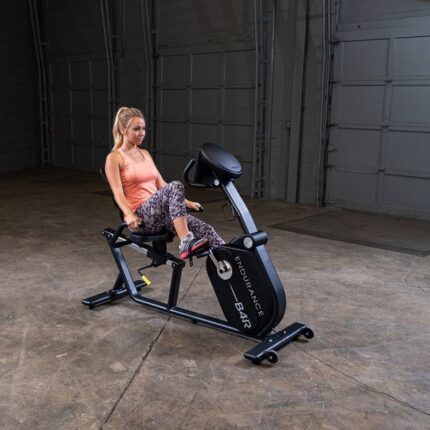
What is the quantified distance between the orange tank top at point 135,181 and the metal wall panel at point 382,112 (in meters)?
3.98

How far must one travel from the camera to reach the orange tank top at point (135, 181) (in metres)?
3.16

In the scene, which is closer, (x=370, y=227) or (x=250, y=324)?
(x=250, y=324)

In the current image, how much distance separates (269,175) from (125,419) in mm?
5565

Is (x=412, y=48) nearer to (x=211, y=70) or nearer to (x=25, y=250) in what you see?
(x=211, y=70)

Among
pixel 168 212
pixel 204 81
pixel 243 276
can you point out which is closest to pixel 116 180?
pixel 168 212

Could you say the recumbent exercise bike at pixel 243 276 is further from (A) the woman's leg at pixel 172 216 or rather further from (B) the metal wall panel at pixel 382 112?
(B) the metal wall panel at pixel 382 112

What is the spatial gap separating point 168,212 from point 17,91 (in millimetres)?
8390

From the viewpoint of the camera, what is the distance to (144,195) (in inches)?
126

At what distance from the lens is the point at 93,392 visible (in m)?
2.35

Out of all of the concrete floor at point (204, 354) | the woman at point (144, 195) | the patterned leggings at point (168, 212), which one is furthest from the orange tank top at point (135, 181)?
the concrete floor at point (204, 354)

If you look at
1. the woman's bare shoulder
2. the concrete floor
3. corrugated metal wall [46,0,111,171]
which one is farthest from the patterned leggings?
corrugated metal wall [46,0,111,171]

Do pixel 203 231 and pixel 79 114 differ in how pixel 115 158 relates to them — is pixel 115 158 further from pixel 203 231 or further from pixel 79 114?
pixel 79 114

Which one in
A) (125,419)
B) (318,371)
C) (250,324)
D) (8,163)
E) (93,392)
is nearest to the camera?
(125,419)

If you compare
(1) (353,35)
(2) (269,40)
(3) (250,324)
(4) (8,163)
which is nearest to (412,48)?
(1) (353,35)
